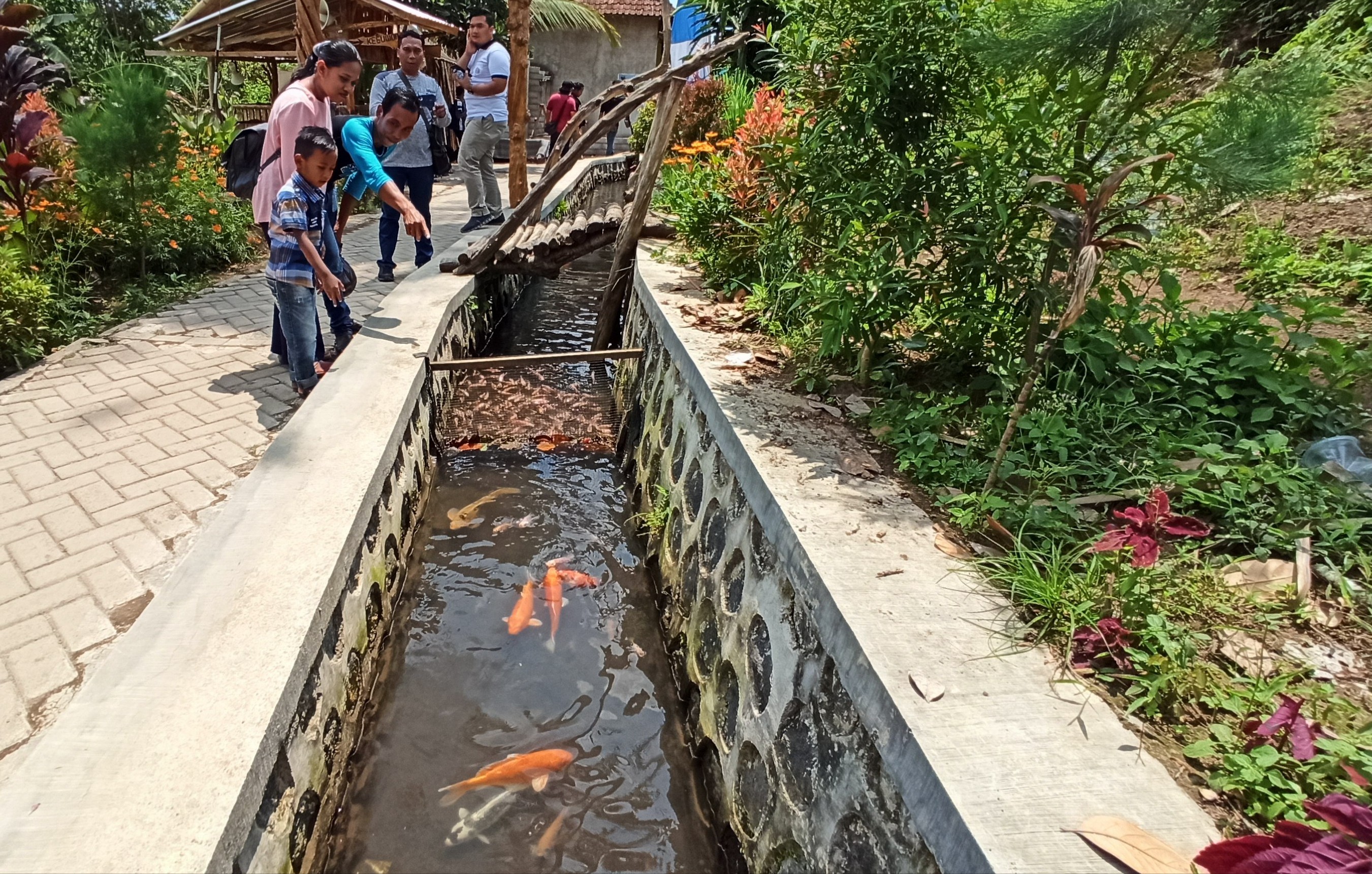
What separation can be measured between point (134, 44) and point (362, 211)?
18573 millimetres

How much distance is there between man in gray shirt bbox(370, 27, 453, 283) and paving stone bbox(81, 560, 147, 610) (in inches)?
160

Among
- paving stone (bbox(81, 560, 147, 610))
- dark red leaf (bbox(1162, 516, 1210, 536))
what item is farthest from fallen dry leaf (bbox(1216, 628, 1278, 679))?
paving stone (bbox(81, 560, 147, 610))

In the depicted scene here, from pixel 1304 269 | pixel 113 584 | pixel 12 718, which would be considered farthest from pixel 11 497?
pixel 1304 269

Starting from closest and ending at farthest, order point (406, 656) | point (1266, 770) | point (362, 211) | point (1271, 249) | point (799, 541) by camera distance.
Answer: point (1266, 770)
point (799, 541)
point (406, 656)
point (1271, 249)
point (362, 211)

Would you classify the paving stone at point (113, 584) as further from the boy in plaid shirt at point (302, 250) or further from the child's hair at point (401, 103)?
the child's hair at point (401, 103)

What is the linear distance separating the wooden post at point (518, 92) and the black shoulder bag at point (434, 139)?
143 cm

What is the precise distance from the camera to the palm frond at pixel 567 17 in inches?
738

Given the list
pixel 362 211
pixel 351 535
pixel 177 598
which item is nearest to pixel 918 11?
pixel 351 535

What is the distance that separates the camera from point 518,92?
8078 mm

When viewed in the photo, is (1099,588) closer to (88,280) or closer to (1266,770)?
(1266,770)

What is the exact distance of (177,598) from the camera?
2191 millimetres

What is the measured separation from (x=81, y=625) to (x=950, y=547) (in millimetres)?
2883

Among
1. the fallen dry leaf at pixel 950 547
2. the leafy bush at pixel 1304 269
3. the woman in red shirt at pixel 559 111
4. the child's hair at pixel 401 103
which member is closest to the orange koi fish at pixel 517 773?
the fallen dry leaf at pixel 950 547

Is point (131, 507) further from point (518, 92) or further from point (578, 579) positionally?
point (518, 92)
